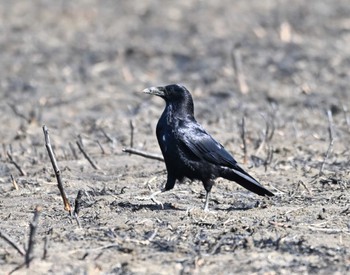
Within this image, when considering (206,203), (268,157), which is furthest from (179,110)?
(268,157)

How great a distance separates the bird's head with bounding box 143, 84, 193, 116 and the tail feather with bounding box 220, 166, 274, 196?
74 cm

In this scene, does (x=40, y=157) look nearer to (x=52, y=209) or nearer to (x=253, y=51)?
(x=52, y=209)

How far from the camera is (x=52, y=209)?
8891 millimetres

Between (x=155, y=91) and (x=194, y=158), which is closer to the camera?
(x=194, y=158)

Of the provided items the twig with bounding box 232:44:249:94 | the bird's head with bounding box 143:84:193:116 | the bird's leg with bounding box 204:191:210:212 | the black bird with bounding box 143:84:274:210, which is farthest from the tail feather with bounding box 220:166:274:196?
the twig with bounding box 232:44:249:94

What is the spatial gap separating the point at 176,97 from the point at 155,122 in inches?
151

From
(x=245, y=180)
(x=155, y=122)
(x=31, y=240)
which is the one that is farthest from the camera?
(x=155, y=122)

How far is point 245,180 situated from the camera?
9.07 metres

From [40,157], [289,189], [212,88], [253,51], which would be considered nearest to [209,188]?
[289,189]

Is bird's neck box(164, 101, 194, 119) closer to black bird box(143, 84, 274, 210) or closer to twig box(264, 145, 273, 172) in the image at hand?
black bird box(143, 84, 274, 210)

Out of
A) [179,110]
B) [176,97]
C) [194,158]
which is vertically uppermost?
[176,97]

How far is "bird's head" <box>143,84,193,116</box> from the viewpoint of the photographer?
9484 millimetres

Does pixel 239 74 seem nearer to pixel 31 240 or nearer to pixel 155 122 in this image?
pixel 155 122

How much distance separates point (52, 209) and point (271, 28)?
11592 mm
